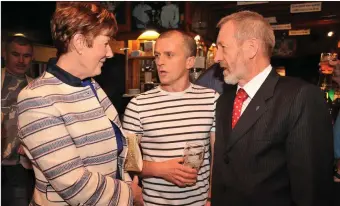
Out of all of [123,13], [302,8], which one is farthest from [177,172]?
[123,13]

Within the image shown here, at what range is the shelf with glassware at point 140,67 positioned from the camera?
16.5ft

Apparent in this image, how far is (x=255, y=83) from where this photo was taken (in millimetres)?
1612

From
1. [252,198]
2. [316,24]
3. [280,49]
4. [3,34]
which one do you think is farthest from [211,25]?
[252,198]

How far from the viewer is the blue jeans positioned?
2.23 meters

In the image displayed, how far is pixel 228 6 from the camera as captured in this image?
6070mm

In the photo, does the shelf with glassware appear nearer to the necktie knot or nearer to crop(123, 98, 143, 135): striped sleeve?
crop(123, 98, 143, 135): striped sleeve

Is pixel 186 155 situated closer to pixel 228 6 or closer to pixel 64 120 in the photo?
pixel 64 120

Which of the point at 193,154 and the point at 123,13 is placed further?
the point at 123,13

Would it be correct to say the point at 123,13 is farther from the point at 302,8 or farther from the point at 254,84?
the point at 254,84

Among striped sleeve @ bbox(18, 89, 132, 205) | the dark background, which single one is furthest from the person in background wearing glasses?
the dark background

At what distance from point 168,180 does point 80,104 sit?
810 millimetres

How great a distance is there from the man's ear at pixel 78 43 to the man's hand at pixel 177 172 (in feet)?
2.78

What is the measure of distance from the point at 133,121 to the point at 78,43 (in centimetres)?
77

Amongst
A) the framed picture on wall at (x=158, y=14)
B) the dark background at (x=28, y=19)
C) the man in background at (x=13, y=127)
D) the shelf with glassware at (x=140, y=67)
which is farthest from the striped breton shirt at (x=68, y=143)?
the framed picture on wall at (x=158, y=14)
